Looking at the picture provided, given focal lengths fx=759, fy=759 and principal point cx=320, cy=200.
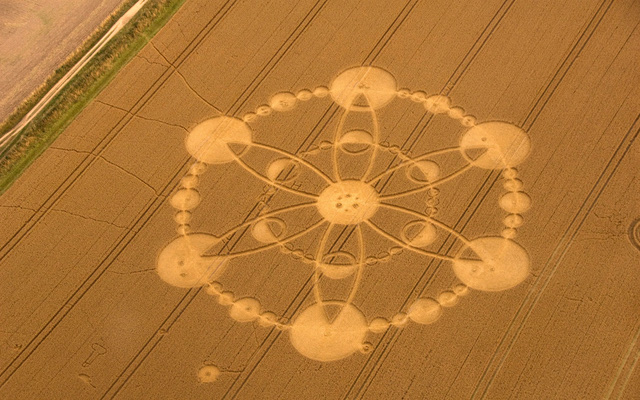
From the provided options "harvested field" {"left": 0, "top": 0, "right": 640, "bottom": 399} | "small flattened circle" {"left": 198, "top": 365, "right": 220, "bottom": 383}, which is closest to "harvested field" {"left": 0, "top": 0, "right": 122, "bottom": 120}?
"harvested field" {"left": 0, "top": 0, "right": 640, "bottom": 399}

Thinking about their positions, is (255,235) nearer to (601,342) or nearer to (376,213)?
(376,213)

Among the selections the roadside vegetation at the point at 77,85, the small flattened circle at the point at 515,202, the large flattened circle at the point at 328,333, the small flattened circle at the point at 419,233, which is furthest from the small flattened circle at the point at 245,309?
the roadside vegetation at the point at 77,85

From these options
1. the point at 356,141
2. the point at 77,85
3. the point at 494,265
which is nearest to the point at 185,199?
the point at 356,141

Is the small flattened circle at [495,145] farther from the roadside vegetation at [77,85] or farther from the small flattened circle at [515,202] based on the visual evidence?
the roadside vegetation at [77,85]

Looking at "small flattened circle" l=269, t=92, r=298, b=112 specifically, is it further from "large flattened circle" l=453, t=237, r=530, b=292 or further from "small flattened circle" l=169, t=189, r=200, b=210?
"large flattened circle" l=453, t=237, r=530, b=292

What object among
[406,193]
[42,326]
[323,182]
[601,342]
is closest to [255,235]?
[323,182]

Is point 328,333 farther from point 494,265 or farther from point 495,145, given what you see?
point 495,145

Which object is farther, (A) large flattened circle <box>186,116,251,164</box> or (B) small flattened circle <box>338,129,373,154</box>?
(A) large flattened circle <box>186,116,251,164</box>
